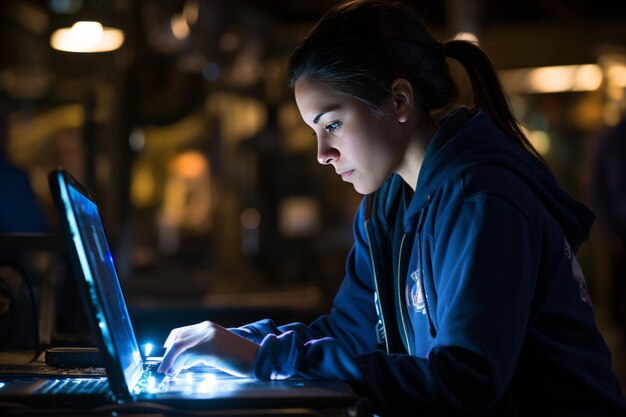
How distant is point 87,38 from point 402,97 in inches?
149

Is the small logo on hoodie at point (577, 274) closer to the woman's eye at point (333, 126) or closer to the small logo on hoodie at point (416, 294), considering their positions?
the small logo on hoodie at point (416, 294)

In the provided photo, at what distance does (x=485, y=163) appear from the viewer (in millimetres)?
1327

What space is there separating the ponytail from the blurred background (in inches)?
107

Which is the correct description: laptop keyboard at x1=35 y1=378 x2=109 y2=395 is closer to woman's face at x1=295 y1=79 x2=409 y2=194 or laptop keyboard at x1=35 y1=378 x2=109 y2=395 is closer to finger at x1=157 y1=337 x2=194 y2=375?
finger at x1=157 y1=337 x2=194 y2=375

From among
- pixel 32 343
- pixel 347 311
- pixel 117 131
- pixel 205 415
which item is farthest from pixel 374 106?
pixel 117 131

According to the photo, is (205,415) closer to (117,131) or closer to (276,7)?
(117,131)

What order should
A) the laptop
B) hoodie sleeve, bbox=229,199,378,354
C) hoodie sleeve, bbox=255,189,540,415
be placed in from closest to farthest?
the laptop
hoodie sleeve, bbox=255,189,540,415
hoodie sleeve, bbox=229,199,378,354

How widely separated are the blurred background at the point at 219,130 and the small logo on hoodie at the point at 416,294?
8.91 ft

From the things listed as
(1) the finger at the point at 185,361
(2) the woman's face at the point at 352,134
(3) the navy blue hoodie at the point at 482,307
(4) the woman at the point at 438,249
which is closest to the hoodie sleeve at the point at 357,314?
(4) the woman at the point at 438,249

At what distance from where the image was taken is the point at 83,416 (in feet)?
3.54

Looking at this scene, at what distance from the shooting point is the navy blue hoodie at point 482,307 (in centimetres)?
117

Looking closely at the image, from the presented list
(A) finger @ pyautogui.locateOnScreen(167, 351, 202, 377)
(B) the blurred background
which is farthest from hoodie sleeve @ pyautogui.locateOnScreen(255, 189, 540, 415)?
(B) the blurred background

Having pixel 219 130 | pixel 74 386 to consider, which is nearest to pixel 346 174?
pixel 74 386

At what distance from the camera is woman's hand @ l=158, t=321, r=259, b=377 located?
125 cm
